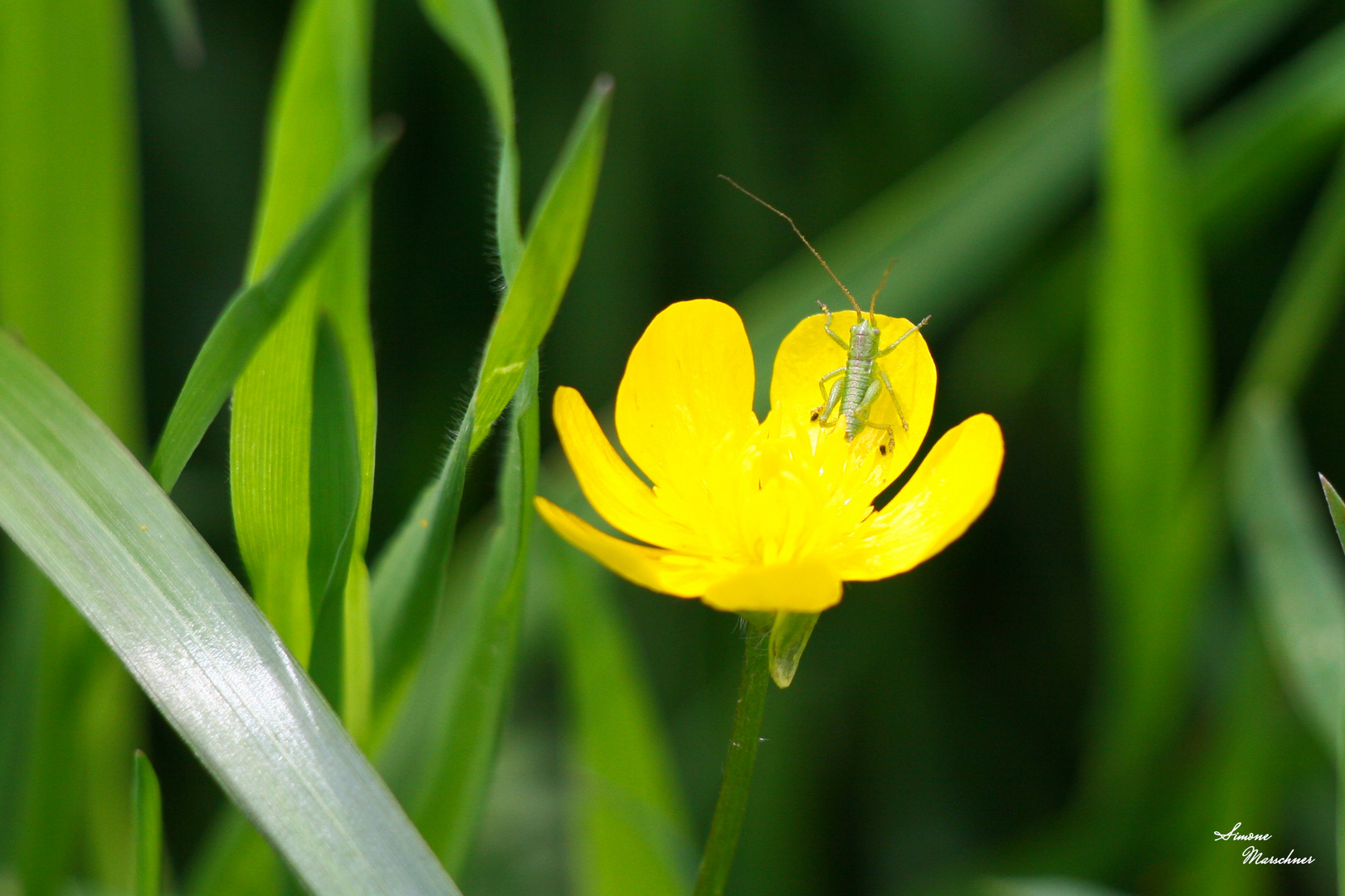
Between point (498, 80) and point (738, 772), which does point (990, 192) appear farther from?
point (738, 772)

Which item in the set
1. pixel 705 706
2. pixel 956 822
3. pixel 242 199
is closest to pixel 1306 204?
pixel 956 822

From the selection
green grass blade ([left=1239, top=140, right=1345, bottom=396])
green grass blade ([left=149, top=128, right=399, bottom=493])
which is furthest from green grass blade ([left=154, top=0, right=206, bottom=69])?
green grass blade ([left=1239, top=140, right=1345, bottom=396])

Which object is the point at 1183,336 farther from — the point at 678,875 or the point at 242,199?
the point at 242,199

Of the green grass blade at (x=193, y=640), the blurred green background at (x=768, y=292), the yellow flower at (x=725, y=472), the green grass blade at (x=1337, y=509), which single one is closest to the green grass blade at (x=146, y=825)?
the green grass blade at (x=193, y=640)

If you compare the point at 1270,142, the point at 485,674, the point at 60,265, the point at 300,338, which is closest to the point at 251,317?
the point at 300,338

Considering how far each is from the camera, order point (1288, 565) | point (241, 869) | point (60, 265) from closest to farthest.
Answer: point (241, 869), point (60, 265), point (1288, 565)

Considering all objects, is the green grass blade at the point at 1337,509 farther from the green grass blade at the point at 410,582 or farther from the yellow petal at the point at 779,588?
the green grass blade at the point at 410,582
